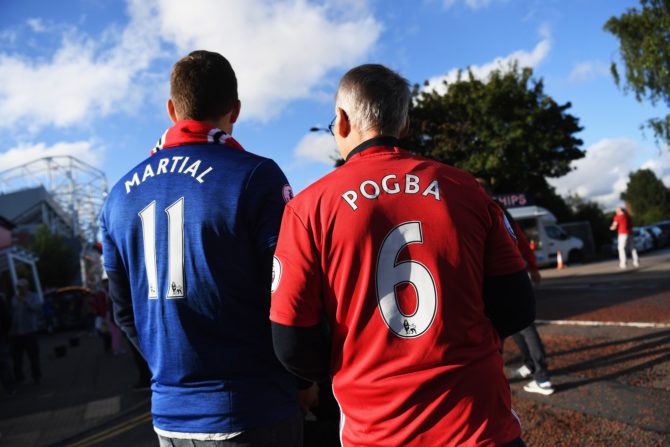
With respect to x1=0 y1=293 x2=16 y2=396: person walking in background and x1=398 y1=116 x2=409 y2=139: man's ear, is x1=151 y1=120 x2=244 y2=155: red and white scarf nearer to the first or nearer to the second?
x1=398 y1=116 x2=409 y2=139: man's ear

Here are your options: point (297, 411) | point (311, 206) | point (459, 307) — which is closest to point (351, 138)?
point (311, 206)

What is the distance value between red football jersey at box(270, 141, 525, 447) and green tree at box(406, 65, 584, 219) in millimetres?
27639

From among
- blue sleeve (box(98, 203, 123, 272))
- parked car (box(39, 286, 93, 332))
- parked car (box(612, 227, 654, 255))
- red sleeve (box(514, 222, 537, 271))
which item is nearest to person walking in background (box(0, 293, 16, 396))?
blue sleeve (box(98, 203, 123, 272))

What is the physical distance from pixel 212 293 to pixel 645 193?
8734 centimetres

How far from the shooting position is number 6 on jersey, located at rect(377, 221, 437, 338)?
4.64 ft

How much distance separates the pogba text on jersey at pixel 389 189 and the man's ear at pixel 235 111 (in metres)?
0.73

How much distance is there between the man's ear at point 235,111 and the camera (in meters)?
1.97

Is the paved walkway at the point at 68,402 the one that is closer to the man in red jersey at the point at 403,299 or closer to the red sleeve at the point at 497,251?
the man in red jersey at the point at 403,299

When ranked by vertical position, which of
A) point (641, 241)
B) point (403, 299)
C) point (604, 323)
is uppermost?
point (403, 299)

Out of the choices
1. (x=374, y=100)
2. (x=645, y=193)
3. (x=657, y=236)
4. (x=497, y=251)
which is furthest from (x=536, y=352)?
(x=645, y=193)

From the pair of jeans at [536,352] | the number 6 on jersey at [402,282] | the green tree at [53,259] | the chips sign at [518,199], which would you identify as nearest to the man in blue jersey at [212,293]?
the number 6 on jersey at [402,282]

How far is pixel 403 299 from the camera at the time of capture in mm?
1430

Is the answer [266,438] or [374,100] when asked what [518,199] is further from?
[266,438]

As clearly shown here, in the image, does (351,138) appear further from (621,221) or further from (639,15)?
(639,15)
